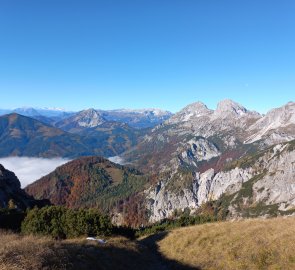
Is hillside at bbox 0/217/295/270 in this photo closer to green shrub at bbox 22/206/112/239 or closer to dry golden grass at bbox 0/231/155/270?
dry golden grass at bbox 0/231/155/270

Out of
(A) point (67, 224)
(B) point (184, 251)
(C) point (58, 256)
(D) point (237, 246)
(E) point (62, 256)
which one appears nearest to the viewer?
(C) point (58, 256)

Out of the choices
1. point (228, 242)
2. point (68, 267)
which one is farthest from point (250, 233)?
point (68, 267)

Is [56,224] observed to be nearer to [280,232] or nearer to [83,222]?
[83,222]

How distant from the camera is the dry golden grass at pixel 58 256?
21.1m

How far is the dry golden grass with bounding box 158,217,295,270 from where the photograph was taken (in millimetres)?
30609

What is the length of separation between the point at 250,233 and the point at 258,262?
30.1ft

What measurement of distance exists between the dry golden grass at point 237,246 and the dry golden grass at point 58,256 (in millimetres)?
5367

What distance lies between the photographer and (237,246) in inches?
1425

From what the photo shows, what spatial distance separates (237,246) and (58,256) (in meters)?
20.1

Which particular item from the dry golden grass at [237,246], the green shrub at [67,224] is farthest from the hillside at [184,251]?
the green shrub at [67,224]

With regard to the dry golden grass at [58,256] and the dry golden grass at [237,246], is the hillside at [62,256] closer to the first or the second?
the dry golden grass at [58,256]

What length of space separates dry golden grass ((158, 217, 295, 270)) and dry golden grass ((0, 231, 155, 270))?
5367mm

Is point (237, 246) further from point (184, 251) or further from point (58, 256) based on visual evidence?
point (58, 256)

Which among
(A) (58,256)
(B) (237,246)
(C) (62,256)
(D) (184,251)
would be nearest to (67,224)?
(D) (184,251)
